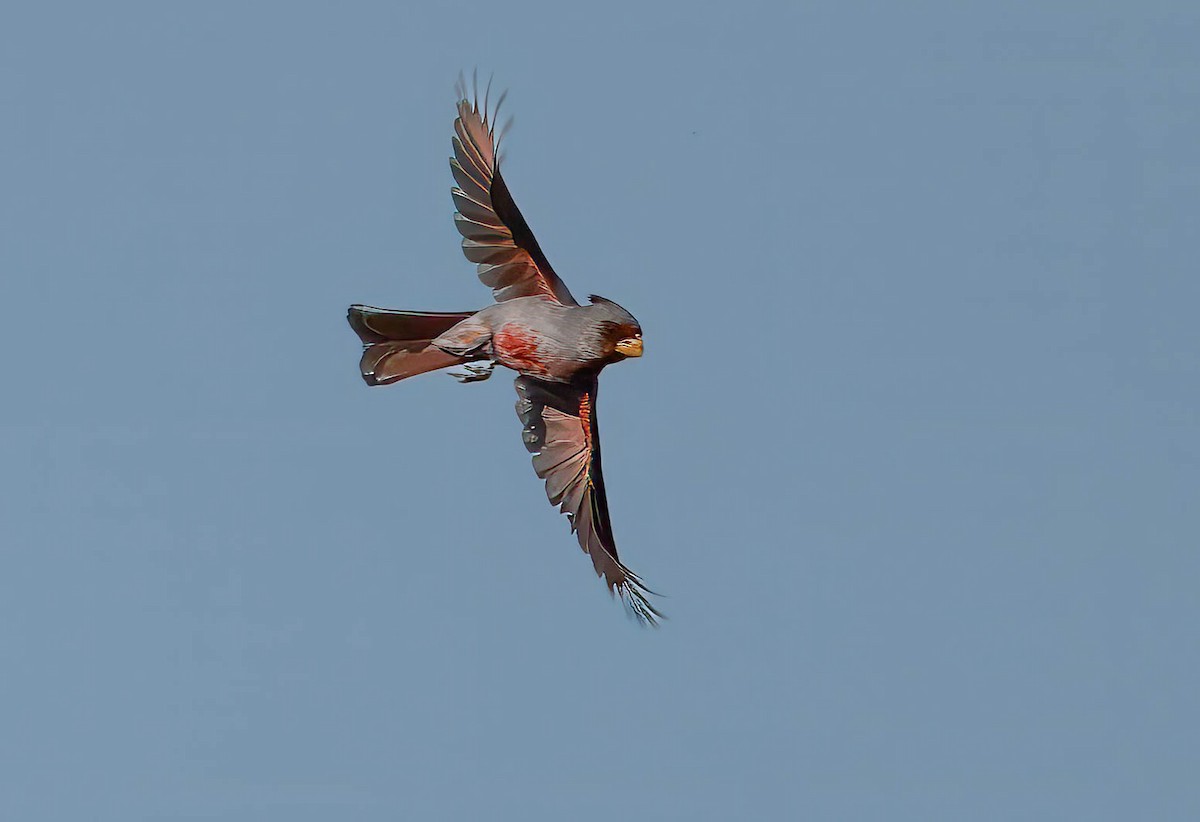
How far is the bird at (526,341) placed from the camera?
16.0 metres

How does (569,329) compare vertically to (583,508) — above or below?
above

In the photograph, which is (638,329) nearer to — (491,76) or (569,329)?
(569,329)

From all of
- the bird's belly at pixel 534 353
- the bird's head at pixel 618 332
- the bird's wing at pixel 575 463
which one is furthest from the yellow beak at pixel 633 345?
the bird's wing at pixel 575 463

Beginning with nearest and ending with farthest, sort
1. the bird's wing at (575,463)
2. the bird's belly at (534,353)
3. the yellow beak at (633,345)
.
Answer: the yellow beak at (633,345) < the bird's belly at (534,353) < the bird's wing at (575,463)

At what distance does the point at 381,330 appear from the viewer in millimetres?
16625

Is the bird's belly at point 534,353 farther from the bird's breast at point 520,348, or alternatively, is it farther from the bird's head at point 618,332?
the bird's head at point 618,332

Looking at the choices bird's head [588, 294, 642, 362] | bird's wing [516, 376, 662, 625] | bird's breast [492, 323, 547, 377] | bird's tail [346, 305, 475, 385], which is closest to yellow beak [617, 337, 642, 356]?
bird's head [588, 294, 642, 362]

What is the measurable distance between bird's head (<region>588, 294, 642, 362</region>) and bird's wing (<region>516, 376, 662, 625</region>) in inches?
43.3

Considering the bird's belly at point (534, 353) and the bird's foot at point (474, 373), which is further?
the bird's foot at point (474, 373)

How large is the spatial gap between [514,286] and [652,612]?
2.80m

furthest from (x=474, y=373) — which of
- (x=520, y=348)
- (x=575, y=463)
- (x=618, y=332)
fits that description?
(x=618, y=332)

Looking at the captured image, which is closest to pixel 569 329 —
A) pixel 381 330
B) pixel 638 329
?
pixel 638 329

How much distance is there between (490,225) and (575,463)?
212 centimetres

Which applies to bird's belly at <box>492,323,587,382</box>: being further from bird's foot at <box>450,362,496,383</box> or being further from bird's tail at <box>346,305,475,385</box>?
bird's tail at <box>346,305,475,385</box>
